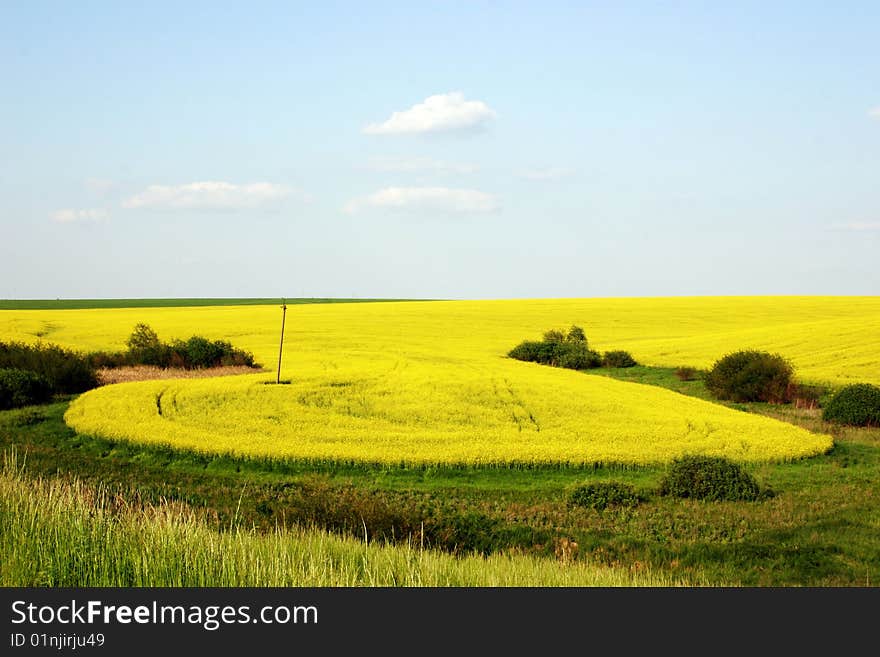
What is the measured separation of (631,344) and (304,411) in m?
36.5

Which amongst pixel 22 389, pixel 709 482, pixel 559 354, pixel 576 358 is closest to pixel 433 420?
pixel 709 482

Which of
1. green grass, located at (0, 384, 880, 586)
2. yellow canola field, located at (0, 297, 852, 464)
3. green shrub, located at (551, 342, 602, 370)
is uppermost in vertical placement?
green shrub, located at (551, 342, 602, 370)

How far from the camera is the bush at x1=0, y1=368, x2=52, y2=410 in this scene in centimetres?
2920

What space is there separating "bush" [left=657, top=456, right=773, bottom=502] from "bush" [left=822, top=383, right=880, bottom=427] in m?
12.2

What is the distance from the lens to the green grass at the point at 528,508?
13.2 metres

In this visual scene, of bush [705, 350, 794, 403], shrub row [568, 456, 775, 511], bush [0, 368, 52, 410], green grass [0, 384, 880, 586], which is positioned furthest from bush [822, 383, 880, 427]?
bush [0, 368, 52, 410]

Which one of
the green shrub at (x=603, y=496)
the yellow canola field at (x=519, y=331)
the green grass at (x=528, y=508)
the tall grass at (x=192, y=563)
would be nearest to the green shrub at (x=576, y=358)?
the yellow canola field at (x=519, y=331)

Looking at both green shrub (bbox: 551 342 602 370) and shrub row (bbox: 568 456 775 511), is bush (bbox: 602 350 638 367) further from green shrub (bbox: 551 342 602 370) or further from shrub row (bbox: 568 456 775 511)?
shrub row (bbox: 568 456 775 511)

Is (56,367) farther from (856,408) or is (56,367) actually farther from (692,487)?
(856,408)

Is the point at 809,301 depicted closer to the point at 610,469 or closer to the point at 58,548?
the point at 610,469

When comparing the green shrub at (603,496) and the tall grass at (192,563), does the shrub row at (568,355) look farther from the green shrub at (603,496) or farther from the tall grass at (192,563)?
the tall grass at (192,563)

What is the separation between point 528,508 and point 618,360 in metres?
31.6

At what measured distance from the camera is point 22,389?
1171 inches

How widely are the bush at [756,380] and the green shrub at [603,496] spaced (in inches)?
778
